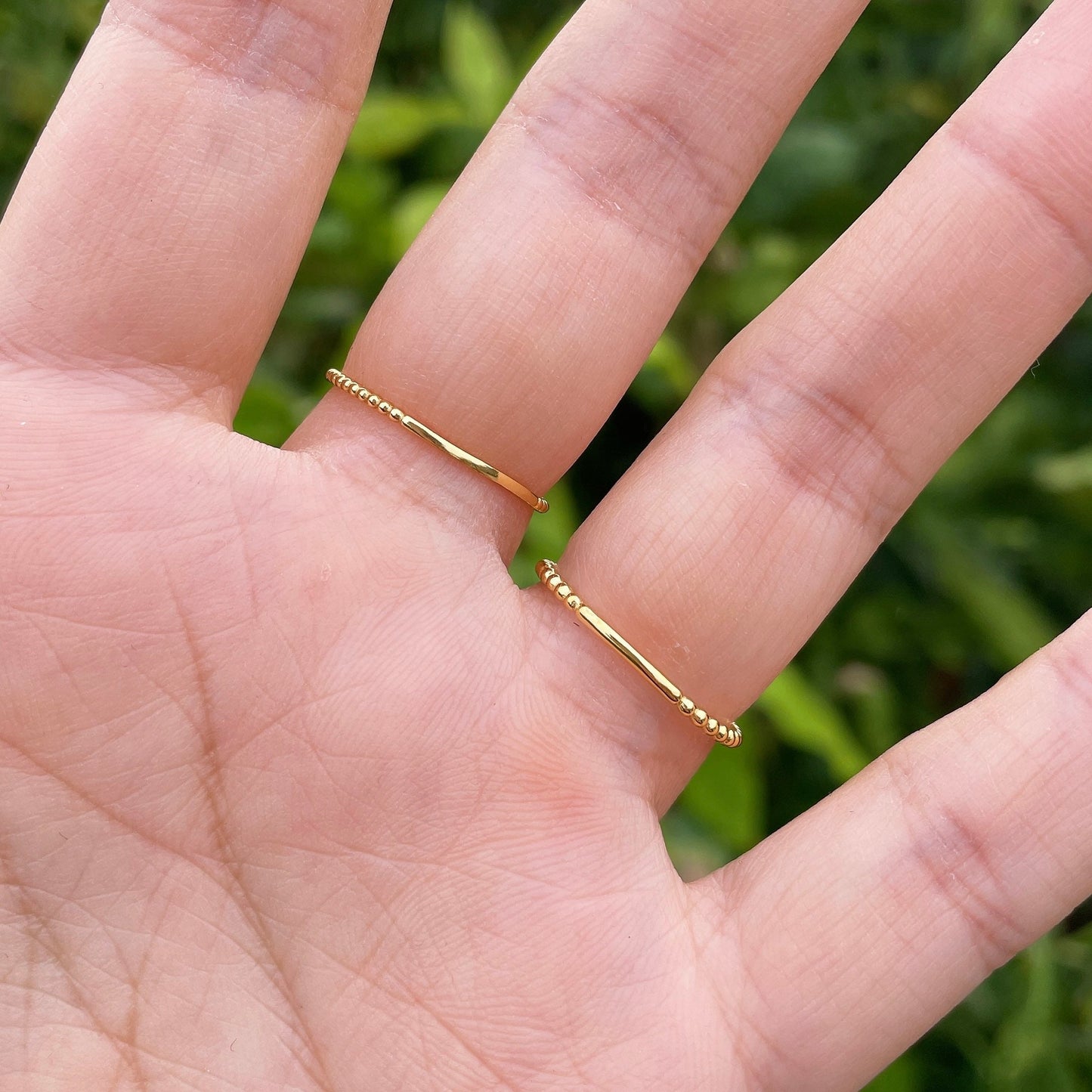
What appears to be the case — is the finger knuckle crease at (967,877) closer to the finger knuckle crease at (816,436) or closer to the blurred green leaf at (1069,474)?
the finger knuckle crease at (816,436)

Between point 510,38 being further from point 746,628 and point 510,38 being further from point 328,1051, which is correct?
point 328,1051

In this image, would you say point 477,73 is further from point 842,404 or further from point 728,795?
point 728,795

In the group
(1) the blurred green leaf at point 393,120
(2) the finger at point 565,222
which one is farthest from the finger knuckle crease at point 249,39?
(1) the blurred green leaf at point 393,120

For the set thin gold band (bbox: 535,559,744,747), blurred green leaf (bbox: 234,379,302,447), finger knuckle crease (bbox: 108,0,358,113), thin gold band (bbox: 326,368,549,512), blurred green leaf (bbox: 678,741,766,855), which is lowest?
blurred green leaf (bbox: 678,741,766,855)

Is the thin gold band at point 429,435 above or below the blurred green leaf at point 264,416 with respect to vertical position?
above

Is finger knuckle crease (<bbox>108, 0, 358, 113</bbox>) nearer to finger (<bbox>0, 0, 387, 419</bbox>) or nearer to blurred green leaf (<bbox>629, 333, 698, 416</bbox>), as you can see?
finger (<bbox>0, 0, 387, 419</bbox>)

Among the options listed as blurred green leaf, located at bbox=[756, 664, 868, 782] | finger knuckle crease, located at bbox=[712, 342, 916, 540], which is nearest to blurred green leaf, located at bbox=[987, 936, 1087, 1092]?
blurred green leaf, located at bbox=[756, 664, 868, 782]

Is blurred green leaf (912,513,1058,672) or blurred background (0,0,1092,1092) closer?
blurred background (0,0,1092,1092)
